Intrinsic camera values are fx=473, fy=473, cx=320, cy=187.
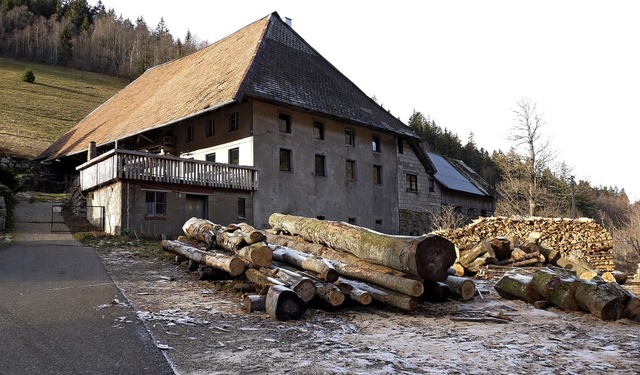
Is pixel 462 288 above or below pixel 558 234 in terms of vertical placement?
below

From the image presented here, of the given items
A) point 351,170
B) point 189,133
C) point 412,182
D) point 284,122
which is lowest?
point 412,182

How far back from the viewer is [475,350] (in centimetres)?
593

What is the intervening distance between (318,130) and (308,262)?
1722cm

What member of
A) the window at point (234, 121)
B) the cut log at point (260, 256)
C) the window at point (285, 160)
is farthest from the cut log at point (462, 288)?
the window at point (234, 121)

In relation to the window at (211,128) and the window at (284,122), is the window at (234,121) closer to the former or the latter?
the window at (211,128)

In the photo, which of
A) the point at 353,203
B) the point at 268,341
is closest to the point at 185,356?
the point at 268,341

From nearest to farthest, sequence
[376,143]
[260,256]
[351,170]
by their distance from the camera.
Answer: [260,256]
[351,170]
[376,143]

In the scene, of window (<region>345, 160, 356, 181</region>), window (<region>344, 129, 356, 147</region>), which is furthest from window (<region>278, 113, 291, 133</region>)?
window (<region>345, 160, 356, 181</region>)

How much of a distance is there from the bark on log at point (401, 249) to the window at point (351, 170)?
17057mm

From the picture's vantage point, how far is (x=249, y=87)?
21.8m

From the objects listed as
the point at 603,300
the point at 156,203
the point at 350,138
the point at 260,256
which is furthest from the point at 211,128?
the point at 603,300

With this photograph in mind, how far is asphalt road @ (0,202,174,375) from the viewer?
5.11 meters

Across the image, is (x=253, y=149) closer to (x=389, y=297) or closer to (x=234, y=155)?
(x=234, y=155)

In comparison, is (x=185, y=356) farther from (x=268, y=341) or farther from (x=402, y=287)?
(x=402, y=287)
